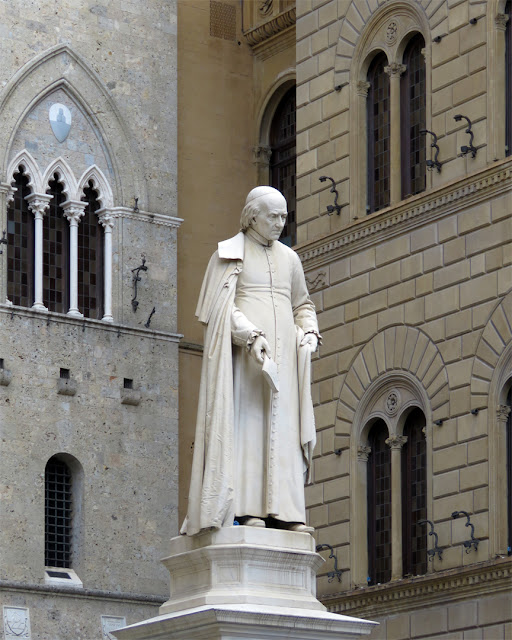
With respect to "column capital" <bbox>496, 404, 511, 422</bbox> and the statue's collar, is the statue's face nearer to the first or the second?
the statue's collar

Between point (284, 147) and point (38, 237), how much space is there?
475 centimetres

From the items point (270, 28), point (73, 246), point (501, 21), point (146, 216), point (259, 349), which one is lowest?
point (259, 349)

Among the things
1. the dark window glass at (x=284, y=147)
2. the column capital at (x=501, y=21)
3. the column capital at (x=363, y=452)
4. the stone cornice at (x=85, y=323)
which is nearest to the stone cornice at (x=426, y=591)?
the column capital at (x=363, y=452)

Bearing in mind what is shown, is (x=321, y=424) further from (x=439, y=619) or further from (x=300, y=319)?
(x=300, y=319)

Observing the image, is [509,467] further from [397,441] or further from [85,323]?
[85,323]

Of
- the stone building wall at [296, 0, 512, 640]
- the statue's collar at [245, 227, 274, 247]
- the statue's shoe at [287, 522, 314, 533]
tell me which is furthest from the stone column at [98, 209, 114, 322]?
the statue's shoe at [287, 522, 314, 533]

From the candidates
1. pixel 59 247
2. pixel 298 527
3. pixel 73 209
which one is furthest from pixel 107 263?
pixel 298 527

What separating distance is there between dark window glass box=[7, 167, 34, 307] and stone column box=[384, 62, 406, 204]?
252 inches

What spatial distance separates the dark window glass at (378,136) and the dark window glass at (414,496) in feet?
10.2

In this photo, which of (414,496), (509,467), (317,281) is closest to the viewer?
(509,467)

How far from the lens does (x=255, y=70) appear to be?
113ft

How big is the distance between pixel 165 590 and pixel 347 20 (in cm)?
899

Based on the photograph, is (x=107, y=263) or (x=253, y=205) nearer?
(x=253, y=205)

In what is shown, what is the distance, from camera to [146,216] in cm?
3259
